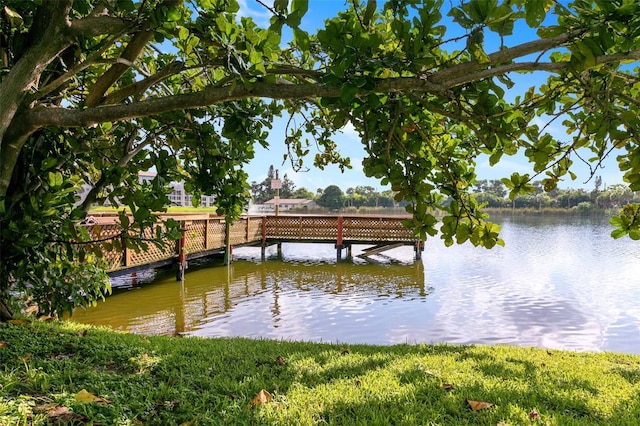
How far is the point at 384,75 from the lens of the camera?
2098 millimetres

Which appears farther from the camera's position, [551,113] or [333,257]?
[333,257]

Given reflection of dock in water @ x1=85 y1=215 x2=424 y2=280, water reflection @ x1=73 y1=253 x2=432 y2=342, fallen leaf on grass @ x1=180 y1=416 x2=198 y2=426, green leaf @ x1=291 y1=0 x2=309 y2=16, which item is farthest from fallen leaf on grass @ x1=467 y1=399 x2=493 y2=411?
reflection of dock in water @ x1=85 y1=215 x2=424 y2=280

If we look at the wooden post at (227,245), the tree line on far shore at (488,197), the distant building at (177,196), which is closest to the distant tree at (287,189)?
the tree line on far shore at (488,197)

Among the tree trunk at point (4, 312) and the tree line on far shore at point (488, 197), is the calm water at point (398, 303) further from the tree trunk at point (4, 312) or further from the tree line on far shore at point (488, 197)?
the tree line on far shore at point (488, 197)

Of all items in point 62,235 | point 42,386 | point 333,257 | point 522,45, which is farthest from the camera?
point 333,257

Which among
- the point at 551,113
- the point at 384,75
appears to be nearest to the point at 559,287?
the point at 551,113

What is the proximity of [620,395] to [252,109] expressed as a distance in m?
3.24

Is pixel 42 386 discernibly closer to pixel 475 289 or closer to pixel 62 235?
pixel 62 235

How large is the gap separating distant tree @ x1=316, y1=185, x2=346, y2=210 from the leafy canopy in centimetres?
6673

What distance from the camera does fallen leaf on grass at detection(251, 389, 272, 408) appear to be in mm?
2160

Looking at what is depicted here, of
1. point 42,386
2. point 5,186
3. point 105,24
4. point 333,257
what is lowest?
point 333,257

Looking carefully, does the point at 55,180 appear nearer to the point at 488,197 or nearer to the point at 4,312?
the point at 4,312

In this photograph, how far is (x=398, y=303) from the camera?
8.96 metres

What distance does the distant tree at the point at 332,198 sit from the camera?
231 feet
